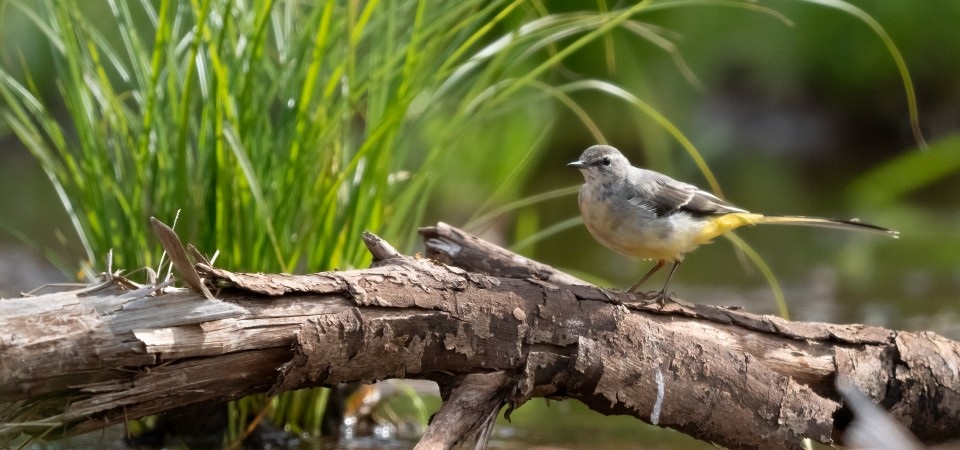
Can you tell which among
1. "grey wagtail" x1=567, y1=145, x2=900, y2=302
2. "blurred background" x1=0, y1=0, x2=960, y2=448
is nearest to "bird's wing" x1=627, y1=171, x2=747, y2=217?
"grey wagtail" x1=567, y1=145, x2=900, y2=302

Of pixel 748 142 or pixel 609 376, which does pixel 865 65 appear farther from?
pixel 609 376

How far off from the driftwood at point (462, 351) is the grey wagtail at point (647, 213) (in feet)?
1.28

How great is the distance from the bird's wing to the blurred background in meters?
0.22

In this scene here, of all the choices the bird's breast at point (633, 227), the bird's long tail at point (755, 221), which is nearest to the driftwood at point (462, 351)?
the bird's breast at point (633, 227)

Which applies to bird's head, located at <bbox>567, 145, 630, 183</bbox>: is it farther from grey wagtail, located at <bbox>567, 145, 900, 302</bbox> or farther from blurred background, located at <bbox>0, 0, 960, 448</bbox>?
blurred background, located at <bbox>0, 0, 960, 448</bbox>

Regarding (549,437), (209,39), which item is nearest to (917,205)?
(549,437)

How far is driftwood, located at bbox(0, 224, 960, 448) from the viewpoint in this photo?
94.8 inches

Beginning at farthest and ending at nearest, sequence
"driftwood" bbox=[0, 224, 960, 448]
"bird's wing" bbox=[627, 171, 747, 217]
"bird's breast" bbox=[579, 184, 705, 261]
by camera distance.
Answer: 1. "bird's wing" bbox=[627, 171, 747, 217]
2. "bird's breast" bbox=[579, 184, 705, 261]
3. "driftwood" bbox=[0, 224, 960, 448]

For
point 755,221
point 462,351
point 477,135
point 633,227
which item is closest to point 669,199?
point 633,227

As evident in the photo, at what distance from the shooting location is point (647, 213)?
12.6 ft

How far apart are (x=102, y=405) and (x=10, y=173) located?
985cm

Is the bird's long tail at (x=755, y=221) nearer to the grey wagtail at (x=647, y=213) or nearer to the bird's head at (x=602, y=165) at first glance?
the grey wagtail at (x=647, y=213)

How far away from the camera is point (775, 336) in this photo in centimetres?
340

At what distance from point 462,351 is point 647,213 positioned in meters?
1.18
